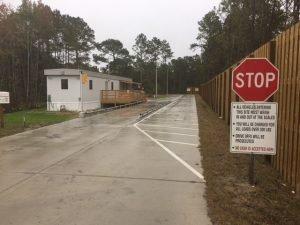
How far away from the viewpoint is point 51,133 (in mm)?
16984

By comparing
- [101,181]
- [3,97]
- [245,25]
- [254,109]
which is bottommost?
[101,181]

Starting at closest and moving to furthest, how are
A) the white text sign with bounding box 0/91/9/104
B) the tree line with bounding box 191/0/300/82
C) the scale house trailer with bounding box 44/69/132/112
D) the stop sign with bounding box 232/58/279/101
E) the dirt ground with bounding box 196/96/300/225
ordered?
1. the dirt ground with bounding box 196/96/300/225
2. the stop sign with bounding box 232/58/279/101
3. the white text sign with bounding box 0/91/9/104
4. the tree line with bounding box 191/0/300/82
5. the scale house trailer with bounding box 44/69/132/112

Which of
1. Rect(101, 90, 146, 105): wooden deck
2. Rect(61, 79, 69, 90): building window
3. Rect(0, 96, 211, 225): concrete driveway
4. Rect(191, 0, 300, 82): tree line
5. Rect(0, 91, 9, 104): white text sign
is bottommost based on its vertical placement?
Rect(0, 96, 211, 225): concrete driveway

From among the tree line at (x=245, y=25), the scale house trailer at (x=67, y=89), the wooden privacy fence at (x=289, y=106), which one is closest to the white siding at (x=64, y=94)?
the scale house trailer at (x=67, y=89)

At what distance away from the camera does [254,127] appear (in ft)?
25.3

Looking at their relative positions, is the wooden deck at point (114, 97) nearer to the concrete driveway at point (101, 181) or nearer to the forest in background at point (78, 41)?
the forest in background at point (78, 41)

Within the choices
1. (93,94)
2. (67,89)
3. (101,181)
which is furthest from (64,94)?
(101,181)

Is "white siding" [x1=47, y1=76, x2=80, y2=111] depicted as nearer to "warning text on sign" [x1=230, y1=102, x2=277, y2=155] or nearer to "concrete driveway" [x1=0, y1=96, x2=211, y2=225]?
"concrete driveway" [x1=0, y1=96, x2=211, y2=225]

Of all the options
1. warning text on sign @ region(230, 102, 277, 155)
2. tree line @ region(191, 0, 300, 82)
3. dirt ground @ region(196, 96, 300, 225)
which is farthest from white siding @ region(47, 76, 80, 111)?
warning text on sign @ region(230, 102, 277, 155)

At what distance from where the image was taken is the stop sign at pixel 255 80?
7529 mm

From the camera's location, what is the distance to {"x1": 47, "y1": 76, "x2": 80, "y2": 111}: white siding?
33.6 meters

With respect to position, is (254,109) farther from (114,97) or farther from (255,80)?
(114,97)

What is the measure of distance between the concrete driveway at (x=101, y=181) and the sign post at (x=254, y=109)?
49.1 inches

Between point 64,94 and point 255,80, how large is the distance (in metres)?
27.5
